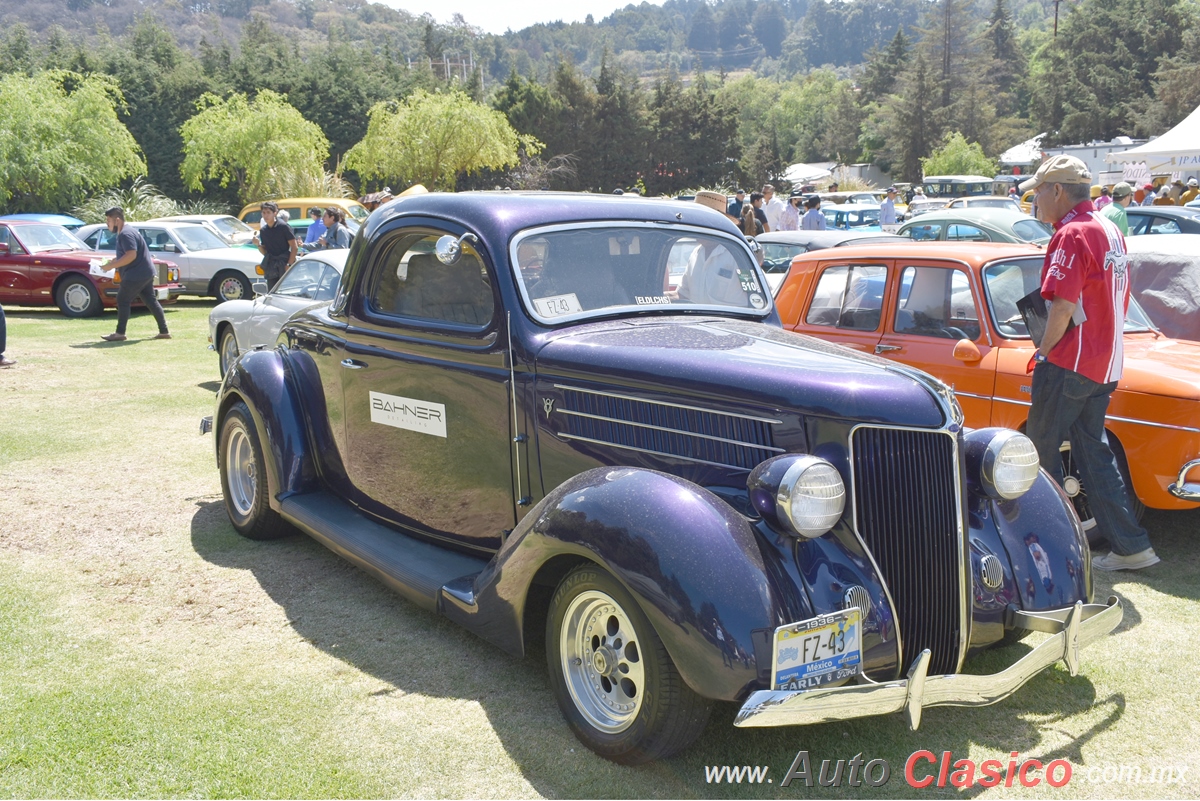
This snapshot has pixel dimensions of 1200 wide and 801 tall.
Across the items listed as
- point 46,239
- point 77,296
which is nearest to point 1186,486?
point 77,296

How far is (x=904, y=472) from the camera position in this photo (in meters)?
3.18

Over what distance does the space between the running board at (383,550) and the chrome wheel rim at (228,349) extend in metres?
5.73

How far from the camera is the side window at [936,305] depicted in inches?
240

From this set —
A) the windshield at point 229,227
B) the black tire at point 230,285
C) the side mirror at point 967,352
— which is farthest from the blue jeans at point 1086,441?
the windshield at point 229,227

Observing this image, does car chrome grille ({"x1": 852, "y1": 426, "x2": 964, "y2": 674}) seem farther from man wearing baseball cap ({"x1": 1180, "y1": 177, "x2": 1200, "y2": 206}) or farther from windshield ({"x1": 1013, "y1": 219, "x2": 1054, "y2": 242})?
man wearing baseball cap ({"x1": 1180, "y1": 177, "x2": 1200, "y2": 206})

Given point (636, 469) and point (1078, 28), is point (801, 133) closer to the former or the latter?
point (1078, 28)

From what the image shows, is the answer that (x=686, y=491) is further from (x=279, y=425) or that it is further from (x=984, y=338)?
(x=984, y=338)

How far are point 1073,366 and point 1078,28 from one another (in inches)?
3292

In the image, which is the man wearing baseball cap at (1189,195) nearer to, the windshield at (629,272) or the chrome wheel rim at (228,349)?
the chrome wheel rim at (228,349)

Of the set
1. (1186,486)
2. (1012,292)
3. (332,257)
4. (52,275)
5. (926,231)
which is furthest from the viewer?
(52,275)

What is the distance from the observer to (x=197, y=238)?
18.2 meters

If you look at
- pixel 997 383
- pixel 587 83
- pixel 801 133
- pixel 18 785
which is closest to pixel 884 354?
pixel 997 383

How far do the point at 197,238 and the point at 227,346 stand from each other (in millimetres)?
8959

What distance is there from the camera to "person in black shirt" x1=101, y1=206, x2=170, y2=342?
13547 mm
